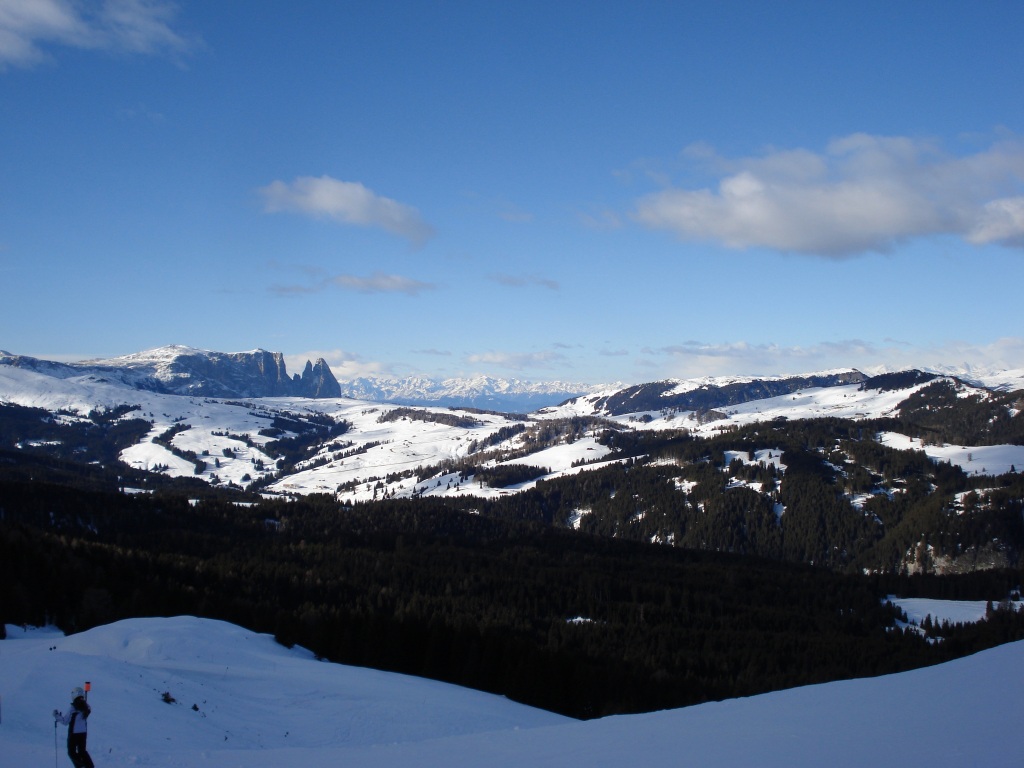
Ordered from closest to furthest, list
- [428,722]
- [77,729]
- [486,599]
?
[77,729] < [428,722] < [486,599]

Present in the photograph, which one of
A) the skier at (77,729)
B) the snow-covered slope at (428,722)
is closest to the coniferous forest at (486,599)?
the snow-covered slope at (428,722)

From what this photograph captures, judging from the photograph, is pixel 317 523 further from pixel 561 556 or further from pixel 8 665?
pixel 8 665

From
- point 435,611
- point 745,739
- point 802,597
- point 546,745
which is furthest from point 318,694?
point 802,597

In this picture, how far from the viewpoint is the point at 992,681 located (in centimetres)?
3494

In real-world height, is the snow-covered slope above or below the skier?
below

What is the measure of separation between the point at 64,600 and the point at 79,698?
236ft

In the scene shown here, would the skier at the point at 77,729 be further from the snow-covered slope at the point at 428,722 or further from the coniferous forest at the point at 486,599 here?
the coniferous forest at the point at 486,599

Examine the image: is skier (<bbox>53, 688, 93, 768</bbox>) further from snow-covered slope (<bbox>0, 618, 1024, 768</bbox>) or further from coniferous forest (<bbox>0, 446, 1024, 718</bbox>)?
coniferous forest (<bbox>0, 446, 1024, 718</bbox>)

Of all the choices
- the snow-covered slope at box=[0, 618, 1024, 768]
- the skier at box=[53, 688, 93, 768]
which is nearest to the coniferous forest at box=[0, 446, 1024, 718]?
the snow-covered slope at box=[0, 618, 1024, 768]

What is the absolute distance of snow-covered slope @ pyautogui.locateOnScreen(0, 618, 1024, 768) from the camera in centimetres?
2548

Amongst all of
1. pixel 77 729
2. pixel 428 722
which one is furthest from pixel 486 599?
pixel 77 729

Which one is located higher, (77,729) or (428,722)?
(77,729)

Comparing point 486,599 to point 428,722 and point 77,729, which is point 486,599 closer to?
point 428,722

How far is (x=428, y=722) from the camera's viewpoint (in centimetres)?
4600
